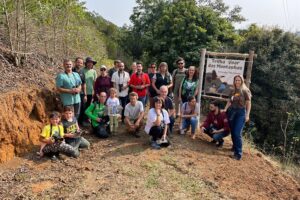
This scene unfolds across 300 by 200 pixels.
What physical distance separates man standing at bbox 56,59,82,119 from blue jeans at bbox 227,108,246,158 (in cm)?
357

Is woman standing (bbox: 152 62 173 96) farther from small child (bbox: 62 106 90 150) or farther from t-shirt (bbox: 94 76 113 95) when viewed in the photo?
small child (bbox: 62 106 90 150)

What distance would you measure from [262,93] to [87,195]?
10.6m

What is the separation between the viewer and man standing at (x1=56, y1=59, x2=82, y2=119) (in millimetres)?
7410

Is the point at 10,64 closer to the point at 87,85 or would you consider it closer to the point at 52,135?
the point at 87,85

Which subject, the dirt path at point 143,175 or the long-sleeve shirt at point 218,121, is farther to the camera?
the long-sleeve shirt at point 218,121

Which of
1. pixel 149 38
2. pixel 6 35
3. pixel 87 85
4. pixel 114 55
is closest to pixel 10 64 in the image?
pixel 6 35

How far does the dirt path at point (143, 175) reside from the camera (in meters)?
5.79

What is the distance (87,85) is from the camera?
8.47 m

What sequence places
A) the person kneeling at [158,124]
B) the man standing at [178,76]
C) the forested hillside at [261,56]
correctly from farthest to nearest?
1. the forested hillside at [261,56]
2. the man standing at [178,76]
3. the person kneeling at [158,124]

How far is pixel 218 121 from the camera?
27.3 feet

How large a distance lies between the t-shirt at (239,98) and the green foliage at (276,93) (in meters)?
6.52

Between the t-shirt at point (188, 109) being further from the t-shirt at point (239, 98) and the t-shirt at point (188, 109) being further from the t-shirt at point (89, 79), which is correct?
the t-shirt at point (89, 79)

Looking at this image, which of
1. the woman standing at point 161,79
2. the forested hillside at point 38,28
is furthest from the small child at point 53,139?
the woman standing at point 161,79

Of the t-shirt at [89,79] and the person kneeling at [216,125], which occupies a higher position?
the t-shirt at [89,79]
